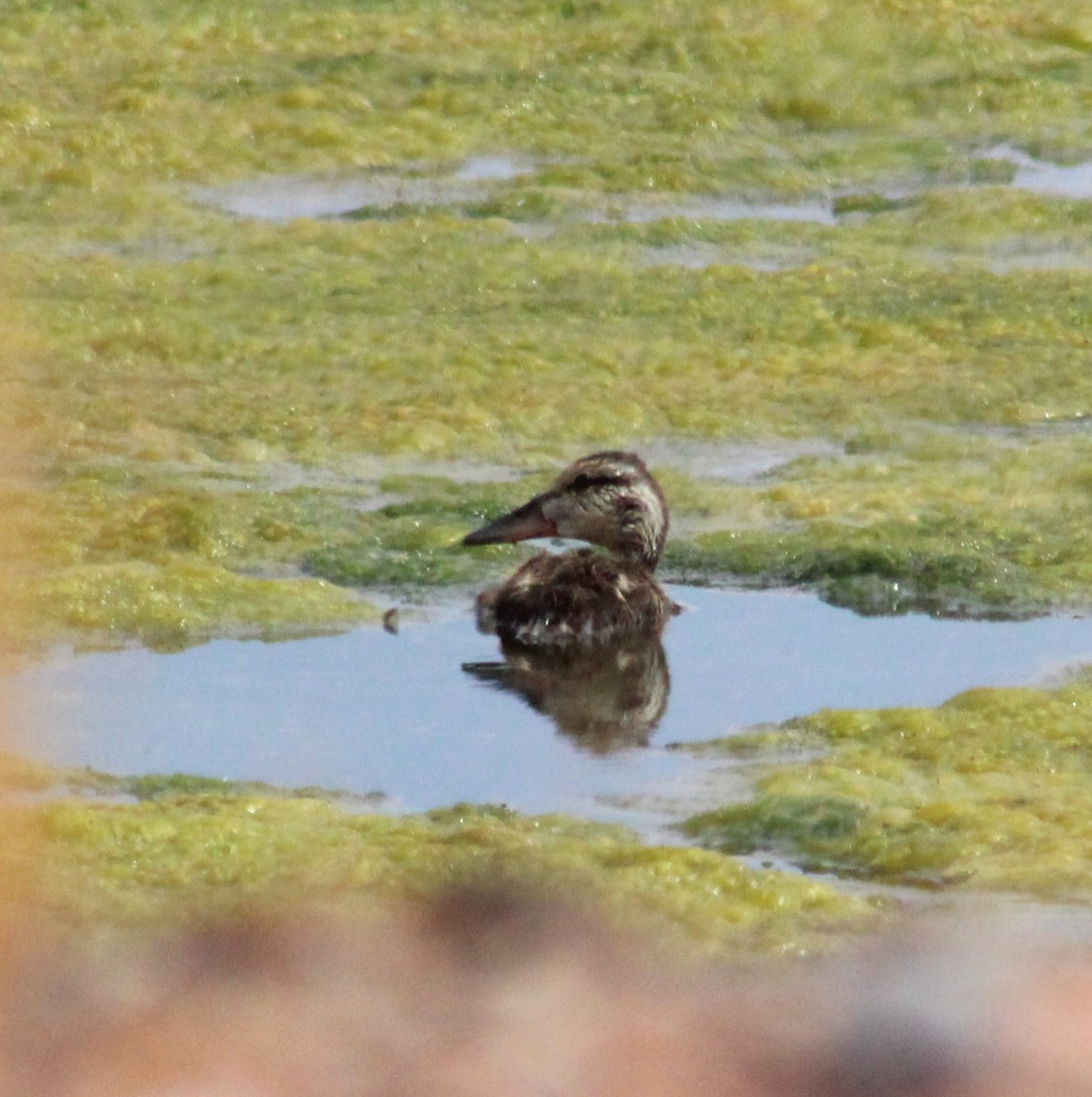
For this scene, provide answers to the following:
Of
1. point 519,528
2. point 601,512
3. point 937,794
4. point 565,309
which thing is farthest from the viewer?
point 565,309

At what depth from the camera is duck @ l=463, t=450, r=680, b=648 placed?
551cm

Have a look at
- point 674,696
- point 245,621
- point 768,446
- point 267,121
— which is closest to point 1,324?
point 674,696

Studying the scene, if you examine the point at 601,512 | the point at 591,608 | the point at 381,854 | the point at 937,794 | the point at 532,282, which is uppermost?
the point at 381,854

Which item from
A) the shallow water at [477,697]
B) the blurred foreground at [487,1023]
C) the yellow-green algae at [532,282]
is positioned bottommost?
the yellow-green algae at [532,282]

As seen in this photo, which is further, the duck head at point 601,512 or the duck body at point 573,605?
the duck head at point 601,512

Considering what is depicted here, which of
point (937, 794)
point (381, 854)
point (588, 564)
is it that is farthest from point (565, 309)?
point (381, 854)

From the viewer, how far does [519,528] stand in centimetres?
593

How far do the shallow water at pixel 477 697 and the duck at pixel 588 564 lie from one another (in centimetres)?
9

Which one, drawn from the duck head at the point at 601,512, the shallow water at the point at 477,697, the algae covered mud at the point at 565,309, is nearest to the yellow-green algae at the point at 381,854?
the algae covered mud at the point at 565,309

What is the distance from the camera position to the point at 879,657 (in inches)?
206

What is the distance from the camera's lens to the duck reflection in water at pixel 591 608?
512 cm

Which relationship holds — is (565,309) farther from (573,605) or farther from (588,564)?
(573,605)

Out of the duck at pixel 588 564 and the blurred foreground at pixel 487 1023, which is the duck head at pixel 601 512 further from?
the blurred foreground at pixel 487 1023

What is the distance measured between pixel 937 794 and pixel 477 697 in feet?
4.15
